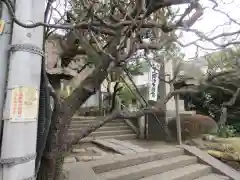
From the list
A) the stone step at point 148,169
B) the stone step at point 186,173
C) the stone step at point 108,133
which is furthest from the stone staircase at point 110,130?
the stone step at point 186,173

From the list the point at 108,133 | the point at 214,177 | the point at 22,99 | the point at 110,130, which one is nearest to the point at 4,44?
the point at 22,99

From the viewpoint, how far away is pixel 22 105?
1.67 meters

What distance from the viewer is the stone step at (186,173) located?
5.80 meters

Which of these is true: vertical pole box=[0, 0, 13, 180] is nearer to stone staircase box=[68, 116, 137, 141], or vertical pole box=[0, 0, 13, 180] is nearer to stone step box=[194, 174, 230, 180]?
stone step box=[194, 174, 230, 180]

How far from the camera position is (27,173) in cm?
164

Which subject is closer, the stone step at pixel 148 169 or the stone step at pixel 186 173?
the stone step at pixel 148 169

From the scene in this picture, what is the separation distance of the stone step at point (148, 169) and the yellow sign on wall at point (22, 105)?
12.4 feet

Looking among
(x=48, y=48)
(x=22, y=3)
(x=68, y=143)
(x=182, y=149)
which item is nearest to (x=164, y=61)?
(x=182, y=149)

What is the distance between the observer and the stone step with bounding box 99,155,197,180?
533cm

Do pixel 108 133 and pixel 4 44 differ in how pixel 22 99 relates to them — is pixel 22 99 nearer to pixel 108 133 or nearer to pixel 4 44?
pixel 4 44

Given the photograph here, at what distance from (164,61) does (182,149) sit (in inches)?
147

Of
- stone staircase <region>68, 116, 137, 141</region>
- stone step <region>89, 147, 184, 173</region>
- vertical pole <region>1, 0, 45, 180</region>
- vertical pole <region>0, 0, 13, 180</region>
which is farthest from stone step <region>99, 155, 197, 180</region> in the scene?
vertical pole <region>0, 0, 13, 180</region>

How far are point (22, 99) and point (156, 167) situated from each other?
16.8 feet

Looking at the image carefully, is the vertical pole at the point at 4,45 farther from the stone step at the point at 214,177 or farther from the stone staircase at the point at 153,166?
the stone step at the point at 214,177
